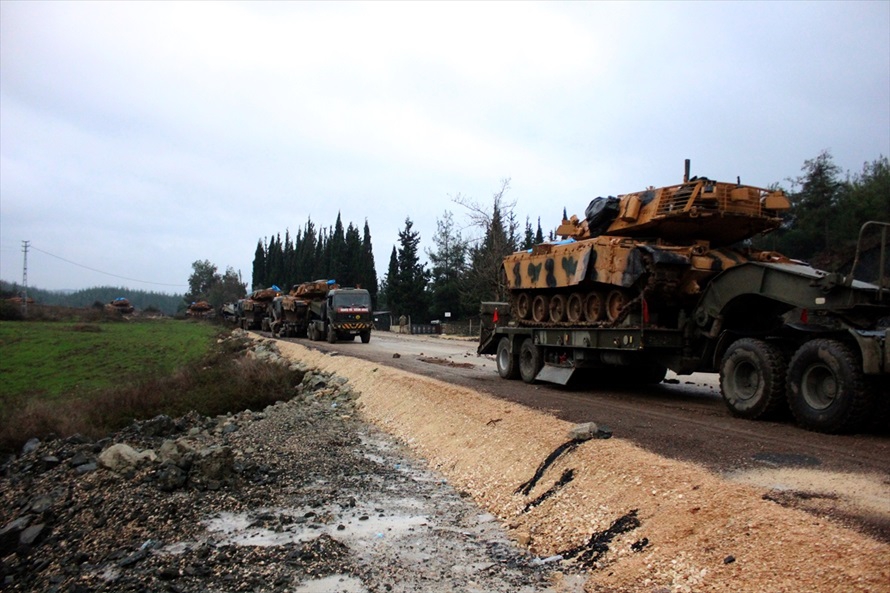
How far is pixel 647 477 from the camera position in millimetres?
6637

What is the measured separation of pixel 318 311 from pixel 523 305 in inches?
864

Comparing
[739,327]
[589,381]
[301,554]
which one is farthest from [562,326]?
[301,554]

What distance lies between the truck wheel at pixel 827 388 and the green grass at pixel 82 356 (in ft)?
64.6

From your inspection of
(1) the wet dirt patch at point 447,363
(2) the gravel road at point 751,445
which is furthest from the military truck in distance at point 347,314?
(2) the gravel road at point 751,445

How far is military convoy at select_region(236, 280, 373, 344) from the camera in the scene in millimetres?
33188

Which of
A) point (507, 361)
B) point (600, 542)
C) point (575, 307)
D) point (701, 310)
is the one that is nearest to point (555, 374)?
point (575, 307)

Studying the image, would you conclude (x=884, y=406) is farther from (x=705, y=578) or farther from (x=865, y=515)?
(x=705, y=578)

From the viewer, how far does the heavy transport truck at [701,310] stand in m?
8.41

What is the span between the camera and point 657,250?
11.5 meters

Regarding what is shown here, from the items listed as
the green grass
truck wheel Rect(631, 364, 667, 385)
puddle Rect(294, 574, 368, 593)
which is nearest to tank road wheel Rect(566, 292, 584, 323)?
truck wheel Rect(631, 364, 667, 385)

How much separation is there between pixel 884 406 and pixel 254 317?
46941mm

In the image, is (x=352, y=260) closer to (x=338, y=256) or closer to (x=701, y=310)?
(x=338, y=256)

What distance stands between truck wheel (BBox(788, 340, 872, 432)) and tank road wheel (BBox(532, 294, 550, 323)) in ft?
20.6

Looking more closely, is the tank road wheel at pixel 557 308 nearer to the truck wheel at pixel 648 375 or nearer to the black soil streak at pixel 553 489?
the truck wheel at pixel 648 375
